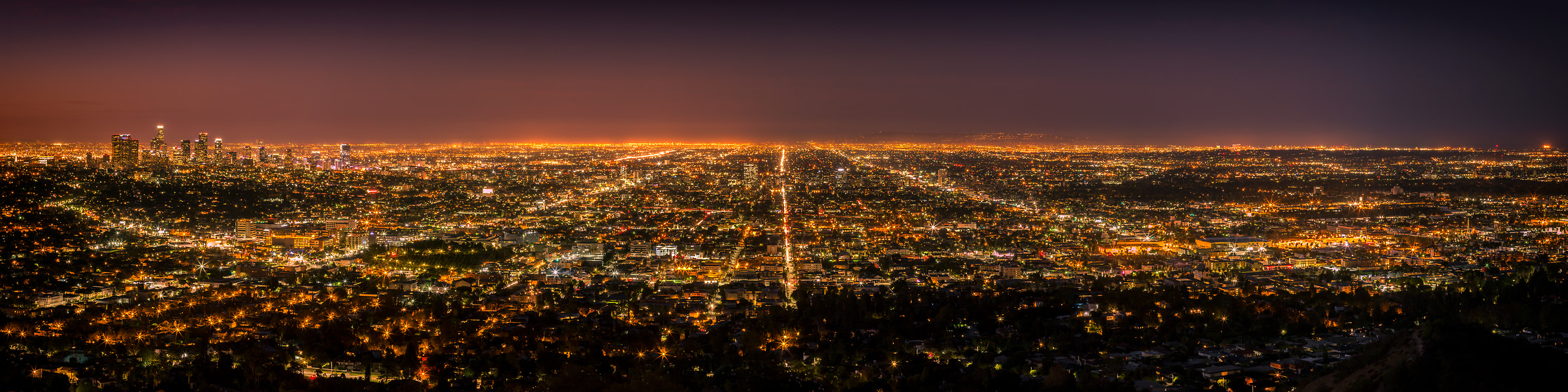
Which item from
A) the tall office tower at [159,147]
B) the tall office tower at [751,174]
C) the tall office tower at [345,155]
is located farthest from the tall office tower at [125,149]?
the tall office tower at [751,174]

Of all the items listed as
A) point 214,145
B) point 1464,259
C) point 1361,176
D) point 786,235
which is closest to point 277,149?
point 214,145

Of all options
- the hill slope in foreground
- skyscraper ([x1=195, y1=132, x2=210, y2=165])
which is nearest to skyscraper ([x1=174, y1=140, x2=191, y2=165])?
skyscraper ([x1=195, y1=132, x2=210, y2=165])

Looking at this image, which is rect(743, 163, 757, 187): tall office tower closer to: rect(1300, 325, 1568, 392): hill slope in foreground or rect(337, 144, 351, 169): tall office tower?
rect(337, 144, 351, 169): tall office tower

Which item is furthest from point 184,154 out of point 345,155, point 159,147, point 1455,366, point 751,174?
point 1455,366

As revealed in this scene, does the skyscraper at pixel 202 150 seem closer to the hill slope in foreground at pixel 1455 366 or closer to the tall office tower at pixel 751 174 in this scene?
the tall office tower at pixel 751 174

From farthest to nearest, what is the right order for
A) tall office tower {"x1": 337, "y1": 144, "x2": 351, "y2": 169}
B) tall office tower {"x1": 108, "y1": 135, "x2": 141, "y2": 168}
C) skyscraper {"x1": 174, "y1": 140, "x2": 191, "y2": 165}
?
1. tall office tower {"x1": 337, "y1": 144, "x2": 351, "y2": 169}
2. skyscraper {"x1": 174, "y1": 140, "x2": 191, "y2": 165}
3. tall office tower {"x1": 108, "y1": 135, "x2": 141, "y2": 168}

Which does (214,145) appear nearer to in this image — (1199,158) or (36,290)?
(36,290)
